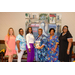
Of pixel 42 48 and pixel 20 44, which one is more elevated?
pixel 20 44

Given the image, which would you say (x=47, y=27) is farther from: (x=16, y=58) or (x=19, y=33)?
(x=16, y=58)

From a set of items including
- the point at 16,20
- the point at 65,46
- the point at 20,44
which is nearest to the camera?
the point at 65,46

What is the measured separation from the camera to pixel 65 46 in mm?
2660

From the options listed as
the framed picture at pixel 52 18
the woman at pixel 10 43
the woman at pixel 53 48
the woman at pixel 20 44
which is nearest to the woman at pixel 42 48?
the woman at pixel 53 48

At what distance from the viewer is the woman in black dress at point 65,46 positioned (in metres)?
2.63

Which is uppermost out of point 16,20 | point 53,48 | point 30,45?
point 16,20

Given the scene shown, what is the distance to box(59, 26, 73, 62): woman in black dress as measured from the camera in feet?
8.63

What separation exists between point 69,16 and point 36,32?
1317 mm

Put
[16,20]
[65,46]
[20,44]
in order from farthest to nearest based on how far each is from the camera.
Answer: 1. [16,20]
2. [20,44]
3. [65,46]

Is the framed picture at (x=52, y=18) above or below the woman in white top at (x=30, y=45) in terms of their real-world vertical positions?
above

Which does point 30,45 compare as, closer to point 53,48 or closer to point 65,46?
point 53,48

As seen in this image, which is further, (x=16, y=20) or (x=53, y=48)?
(x=16, y=20)

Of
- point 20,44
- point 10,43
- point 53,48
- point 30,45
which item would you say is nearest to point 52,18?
point 53,48

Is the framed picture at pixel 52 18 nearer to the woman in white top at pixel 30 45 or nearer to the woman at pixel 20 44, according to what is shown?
the woman in white top at pixel 30 45
